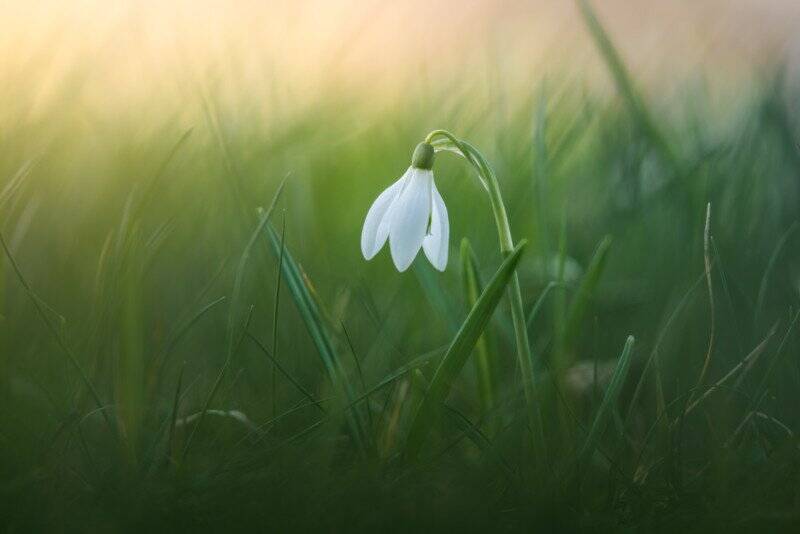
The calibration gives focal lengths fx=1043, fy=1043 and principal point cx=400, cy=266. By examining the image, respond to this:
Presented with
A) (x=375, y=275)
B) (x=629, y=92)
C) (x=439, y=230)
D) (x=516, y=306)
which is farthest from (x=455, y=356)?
(x=629, y=92)

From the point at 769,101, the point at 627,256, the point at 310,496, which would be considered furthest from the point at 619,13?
the point at 310,496

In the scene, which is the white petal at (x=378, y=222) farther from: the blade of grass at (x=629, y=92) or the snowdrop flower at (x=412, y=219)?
the blade of grass at (x=629, y=92)

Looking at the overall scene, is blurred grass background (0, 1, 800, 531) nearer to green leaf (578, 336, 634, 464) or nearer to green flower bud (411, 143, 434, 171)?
green leaf (578, 336, 634, 464)

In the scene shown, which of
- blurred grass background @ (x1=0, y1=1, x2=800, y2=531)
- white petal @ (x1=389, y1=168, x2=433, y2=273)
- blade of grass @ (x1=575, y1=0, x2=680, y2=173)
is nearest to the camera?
blurred grass background @ (x1=0, y1=1, x2=800, y2=531)

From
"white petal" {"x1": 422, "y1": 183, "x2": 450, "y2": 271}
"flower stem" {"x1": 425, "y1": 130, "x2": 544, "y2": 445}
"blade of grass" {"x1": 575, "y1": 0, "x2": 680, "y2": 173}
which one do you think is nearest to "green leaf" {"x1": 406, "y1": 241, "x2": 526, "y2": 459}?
"flower stem" {"x1": 425, "y1": 130, "x2": 544, "y2": 445}

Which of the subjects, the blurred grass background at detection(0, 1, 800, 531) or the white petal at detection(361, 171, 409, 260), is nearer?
the blurred grass background at detection(0, 1, 800, 531)

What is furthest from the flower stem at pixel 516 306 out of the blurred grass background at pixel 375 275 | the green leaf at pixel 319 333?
the green leaf at pixel 319 333

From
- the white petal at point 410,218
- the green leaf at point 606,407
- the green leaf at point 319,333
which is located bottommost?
the green leaf at point 606,407

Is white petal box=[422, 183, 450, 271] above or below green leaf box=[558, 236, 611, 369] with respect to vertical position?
above
